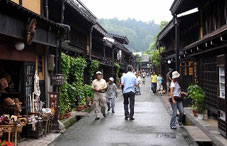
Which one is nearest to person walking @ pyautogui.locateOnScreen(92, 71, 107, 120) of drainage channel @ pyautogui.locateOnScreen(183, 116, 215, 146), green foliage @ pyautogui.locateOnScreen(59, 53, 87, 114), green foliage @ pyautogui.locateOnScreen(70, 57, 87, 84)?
green foliage @ pyautogui.locateOnScreen(59, 53, 87, 114)

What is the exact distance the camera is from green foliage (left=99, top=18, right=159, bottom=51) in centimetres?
12679

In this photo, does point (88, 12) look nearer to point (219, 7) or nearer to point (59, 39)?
point (59, 39)

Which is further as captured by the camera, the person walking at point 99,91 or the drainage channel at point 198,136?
the person walking at point 99,91

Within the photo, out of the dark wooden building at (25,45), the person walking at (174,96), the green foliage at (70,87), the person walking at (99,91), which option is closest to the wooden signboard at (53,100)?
the dark wooden building at (25,45)

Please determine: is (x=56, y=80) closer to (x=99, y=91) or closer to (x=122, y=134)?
A: (x=122, y=134)

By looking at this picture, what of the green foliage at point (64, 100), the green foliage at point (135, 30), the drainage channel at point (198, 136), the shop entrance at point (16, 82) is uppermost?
the green foliage at point (135, 30)

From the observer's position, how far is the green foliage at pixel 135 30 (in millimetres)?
126787

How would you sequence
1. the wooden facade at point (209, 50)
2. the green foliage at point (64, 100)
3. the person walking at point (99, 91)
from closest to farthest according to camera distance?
the wooden facade at point (209, 50), the green foliage at point (64, 100), the person walking at point (99, 91)

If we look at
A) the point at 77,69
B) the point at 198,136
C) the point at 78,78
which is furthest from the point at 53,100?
the point at 78,78

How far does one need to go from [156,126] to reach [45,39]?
5.42 m

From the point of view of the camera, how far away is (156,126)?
11344 millimetres

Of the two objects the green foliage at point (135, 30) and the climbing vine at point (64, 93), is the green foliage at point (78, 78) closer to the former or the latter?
the climbing vine at point (64, 93)

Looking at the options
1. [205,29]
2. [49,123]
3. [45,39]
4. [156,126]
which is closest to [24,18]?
[45,39]

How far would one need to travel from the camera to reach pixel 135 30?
151375mm
